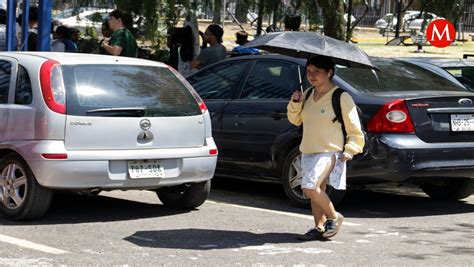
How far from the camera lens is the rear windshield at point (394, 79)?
374 inches

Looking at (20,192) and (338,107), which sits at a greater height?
(338,107)

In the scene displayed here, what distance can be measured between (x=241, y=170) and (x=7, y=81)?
2.66 metres

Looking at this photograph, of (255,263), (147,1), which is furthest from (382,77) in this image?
(147,1)

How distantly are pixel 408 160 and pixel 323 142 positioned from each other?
1.49m

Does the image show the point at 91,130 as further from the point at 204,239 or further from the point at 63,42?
the point at 63,42

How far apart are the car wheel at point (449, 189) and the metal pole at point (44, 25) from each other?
5472 mm

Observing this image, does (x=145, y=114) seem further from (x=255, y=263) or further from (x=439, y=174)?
(x=439, y=174)

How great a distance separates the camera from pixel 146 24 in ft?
49.6

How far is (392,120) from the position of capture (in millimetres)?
8898

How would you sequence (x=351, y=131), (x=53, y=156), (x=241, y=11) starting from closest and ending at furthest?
(x=351, y=131)
(x=53, y=156)
(x=241, y=11)

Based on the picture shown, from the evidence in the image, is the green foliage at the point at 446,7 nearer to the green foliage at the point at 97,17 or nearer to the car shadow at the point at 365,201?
the car shadow at the point at 365,201

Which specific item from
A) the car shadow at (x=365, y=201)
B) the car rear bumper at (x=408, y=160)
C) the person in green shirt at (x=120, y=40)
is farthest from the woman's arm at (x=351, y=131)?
the person in green shirt at (x=120, y=40)

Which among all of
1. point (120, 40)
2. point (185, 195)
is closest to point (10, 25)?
point (120, 40)

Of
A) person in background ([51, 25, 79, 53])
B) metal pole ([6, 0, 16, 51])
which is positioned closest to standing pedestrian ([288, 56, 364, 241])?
metal pole ([6, 0, 16, 51])
